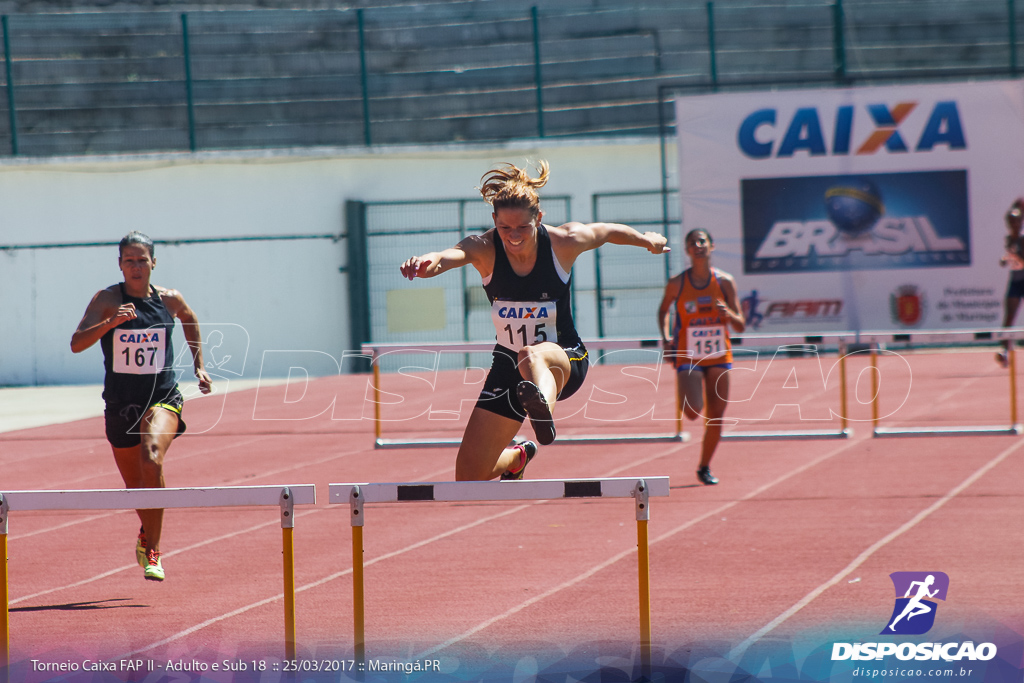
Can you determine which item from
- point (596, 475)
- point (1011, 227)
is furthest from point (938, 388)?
point (596, 475)

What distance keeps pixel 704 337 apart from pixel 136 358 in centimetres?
Answer: 450

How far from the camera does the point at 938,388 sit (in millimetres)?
16172

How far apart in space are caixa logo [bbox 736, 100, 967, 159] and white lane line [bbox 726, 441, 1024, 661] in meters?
9.01

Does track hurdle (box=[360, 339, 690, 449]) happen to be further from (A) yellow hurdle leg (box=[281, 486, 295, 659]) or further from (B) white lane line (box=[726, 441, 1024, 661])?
(A) yellow hurdle leg (box=[281, 486, 295, 659])

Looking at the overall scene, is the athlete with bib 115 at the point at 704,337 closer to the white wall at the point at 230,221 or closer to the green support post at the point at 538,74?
the white wall at the point at 230,221

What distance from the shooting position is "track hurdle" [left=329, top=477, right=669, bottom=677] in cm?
435

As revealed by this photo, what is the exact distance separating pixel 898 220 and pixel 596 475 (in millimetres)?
10706

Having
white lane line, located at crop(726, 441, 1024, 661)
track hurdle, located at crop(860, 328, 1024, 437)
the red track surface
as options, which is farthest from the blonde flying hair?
track hurdle, located at crop(860, 328, 1024, 437)

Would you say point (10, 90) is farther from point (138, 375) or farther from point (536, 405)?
point (536, 405)

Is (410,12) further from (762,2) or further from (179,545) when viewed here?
(179,545)

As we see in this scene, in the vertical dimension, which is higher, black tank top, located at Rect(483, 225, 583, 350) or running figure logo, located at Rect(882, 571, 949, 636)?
black tank top, located at Rect(483, 225, 583, 350)

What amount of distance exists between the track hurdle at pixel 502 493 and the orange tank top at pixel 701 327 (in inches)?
197

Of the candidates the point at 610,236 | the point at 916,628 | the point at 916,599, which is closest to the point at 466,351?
the point at 610,236

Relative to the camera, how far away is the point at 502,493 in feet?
14.3
